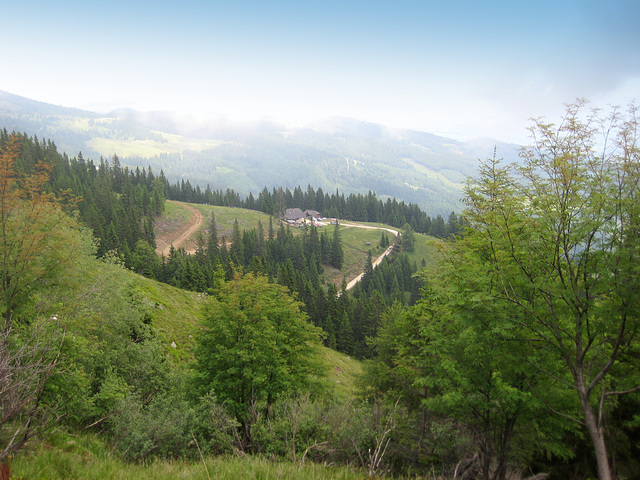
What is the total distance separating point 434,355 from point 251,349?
32.8ft

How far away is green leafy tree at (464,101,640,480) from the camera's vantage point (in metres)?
7.78

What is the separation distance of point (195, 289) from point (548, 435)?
65126 mm

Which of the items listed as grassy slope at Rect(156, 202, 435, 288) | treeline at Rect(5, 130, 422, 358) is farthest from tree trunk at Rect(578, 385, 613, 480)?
grassy slope at Rect(156, 202, 435, 288)

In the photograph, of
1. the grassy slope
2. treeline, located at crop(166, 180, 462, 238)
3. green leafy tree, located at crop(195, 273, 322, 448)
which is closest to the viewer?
green leafy tree, located at crop(195, 273, 322, 448)

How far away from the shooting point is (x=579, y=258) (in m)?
8.95

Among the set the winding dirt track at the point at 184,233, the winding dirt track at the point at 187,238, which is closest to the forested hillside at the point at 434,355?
the winding dirt track at the point at 187,238

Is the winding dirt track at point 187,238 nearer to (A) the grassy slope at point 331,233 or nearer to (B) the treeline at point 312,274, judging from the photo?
(A) the grassy slope at point 331,233

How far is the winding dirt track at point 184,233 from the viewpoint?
102 metres

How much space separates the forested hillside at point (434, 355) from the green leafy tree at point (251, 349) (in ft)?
0.41

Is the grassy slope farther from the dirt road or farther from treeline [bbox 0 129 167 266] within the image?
treeline [bbox 0 129 167 266]

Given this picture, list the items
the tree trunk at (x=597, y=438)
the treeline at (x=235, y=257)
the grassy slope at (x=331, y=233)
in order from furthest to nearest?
1. the grassy slope at (x=331, y=233)
2. the treeline at (x=235, y=257)
3. the tree trunk at (x=597, y=438)

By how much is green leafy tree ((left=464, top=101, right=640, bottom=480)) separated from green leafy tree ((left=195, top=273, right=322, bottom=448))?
12.2m

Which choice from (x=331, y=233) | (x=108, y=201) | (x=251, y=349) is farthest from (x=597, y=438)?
(x=331, y=233)

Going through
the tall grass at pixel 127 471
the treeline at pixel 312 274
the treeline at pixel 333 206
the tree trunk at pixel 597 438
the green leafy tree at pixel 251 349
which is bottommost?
the treeline at pixel 312 274
